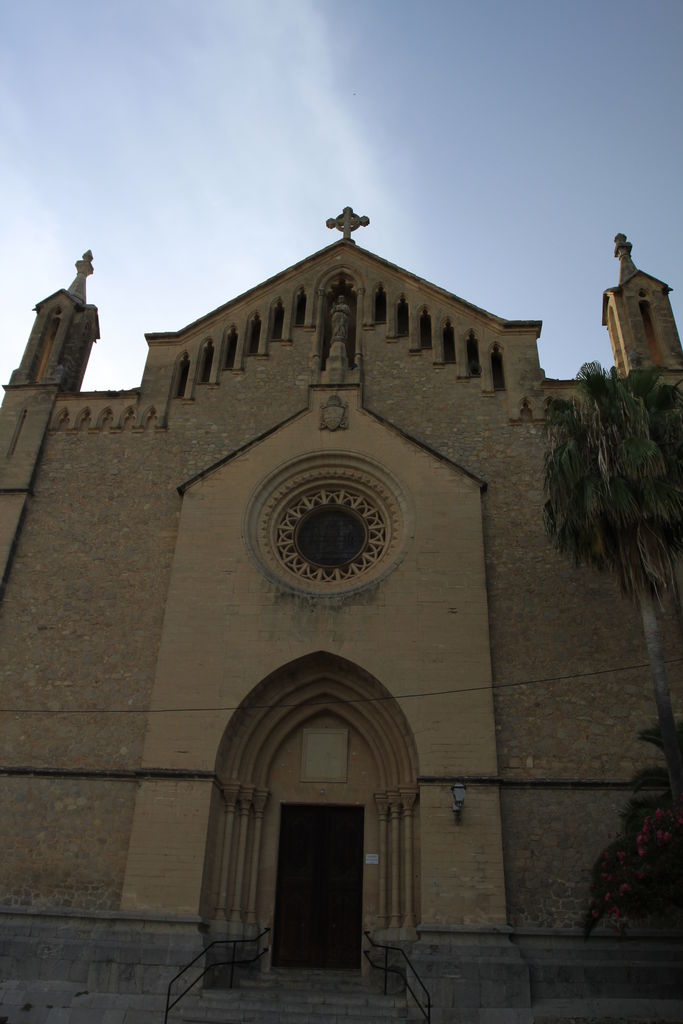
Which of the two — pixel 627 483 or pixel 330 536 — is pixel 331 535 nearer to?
pixel 330 536

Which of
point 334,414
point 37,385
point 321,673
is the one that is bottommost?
point 321,673

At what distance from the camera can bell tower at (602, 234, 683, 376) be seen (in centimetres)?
1853

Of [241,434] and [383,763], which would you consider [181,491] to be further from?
[383,763]

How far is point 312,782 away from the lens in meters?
15.4

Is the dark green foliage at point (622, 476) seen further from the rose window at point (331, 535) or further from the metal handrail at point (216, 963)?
the metal handrail at point (216, 963)

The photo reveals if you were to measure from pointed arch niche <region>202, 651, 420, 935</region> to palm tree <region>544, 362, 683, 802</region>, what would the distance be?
4730mm

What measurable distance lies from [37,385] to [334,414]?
308 inches

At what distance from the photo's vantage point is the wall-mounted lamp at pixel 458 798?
1329 centimetres

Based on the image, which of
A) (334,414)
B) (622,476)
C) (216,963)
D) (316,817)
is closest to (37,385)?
(334,414)

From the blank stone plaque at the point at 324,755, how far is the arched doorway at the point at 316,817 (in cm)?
2

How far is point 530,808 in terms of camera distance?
1380 cm

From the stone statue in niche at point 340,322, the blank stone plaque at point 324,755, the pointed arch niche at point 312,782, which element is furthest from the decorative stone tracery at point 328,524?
the stone statue in niche at point 340,322

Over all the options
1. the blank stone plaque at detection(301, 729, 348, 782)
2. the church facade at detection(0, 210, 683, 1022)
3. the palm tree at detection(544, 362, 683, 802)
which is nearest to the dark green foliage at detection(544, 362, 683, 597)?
the palm tree at detection(544, 362, 683, 802)

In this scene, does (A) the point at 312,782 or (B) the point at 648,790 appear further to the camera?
(A) the point at 312,782
